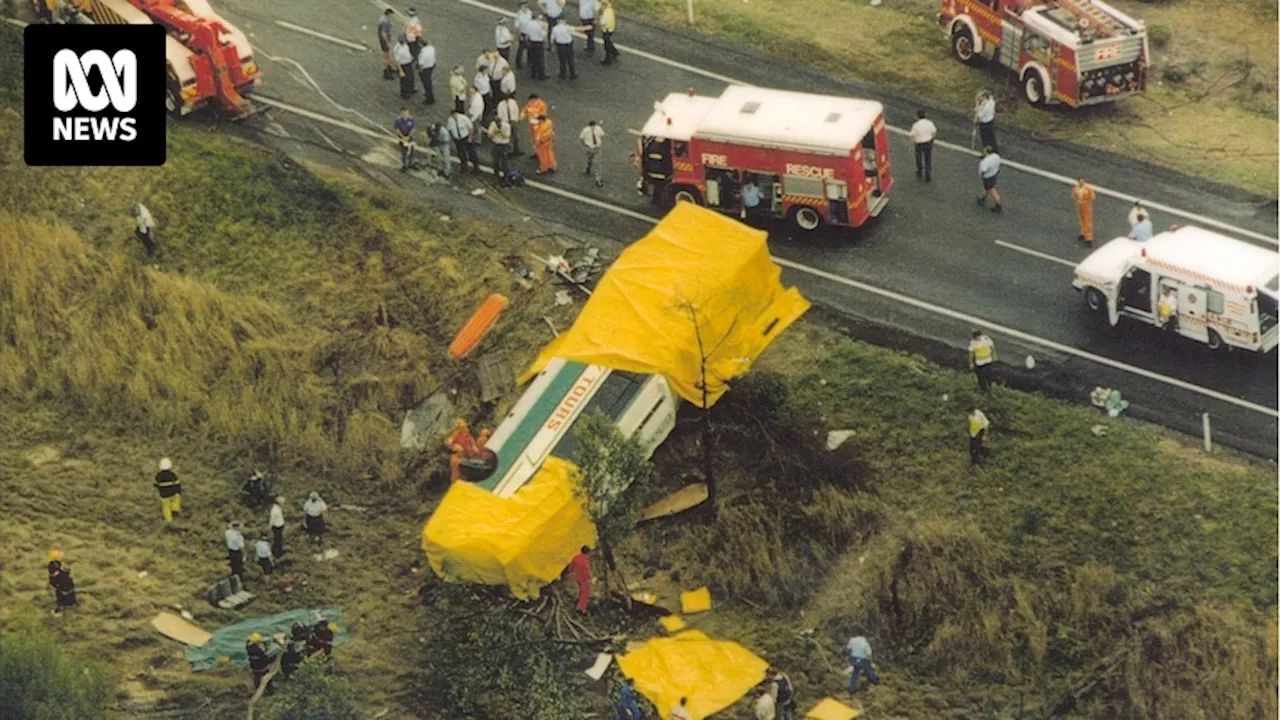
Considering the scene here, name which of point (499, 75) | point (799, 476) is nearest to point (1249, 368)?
point (799, 476)

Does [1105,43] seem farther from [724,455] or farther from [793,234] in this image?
[724,455]

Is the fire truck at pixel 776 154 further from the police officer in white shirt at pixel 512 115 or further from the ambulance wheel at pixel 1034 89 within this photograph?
the ambulance wheel at pixel 1034 89

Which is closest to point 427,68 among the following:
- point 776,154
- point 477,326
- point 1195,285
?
point 477,326

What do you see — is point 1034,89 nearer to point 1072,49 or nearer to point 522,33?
point 1072,49

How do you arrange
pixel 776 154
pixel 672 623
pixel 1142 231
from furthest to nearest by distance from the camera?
pixel 776 154 → pixel 1142 231 → pixel 672 623

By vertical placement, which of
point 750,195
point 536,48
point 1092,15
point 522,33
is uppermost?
point 1092,15

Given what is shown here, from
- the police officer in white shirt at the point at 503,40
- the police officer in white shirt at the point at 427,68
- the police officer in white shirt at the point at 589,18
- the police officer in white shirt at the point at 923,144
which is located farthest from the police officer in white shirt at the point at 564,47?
the police officer in white shirt at the point at 923,144

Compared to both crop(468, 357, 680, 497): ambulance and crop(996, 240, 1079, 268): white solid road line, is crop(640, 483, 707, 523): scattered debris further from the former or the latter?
crop(996, 240, 1079, 268): white solid road line
